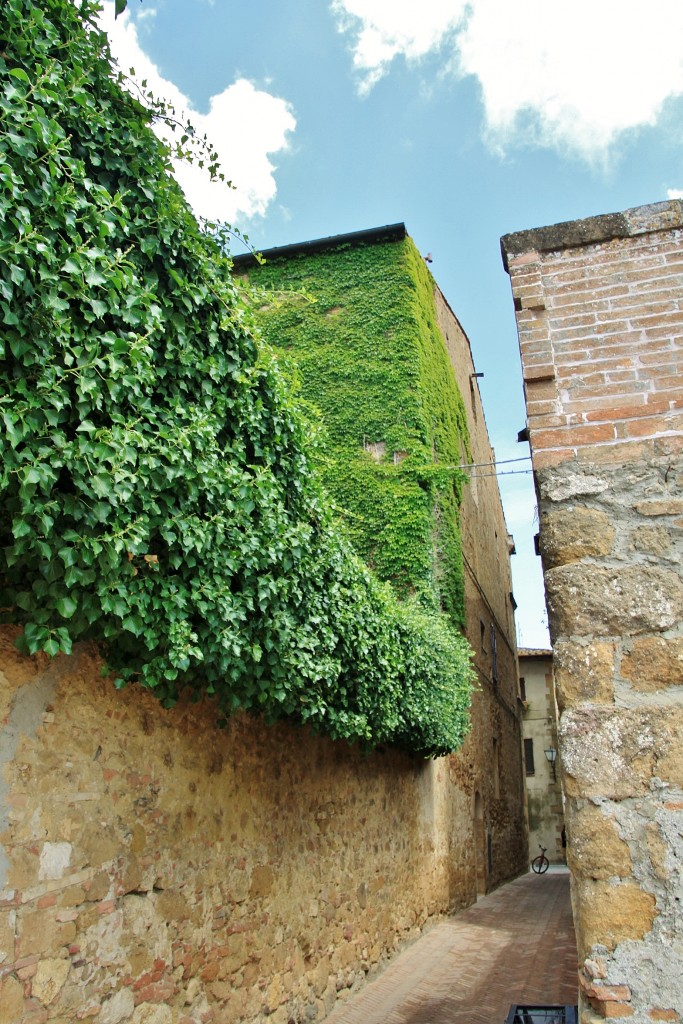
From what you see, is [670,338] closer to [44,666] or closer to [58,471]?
[58,471]

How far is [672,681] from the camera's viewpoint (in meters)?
2.78

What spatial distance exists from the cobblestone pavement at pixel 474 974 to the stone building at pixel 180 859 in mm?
320

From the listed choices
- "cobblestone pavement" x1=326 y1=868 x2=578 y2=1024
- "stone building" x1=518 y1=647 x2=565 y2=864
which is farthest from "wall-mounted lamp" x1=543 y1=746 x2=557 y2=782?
"cobblestone pavement" x1=326 y1=868 x2=578 y2=1024

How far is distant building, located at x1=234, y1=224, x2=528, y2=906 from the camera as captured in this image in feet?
38.2

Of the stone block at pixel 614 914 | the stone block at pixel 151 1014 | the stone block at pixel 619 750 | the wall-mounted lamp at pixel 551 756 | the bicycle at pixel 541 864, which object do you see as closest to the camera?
the stone block at pixel 614 914

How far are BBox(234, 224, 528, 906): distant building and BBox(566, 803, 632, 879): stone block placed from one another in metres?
7.92

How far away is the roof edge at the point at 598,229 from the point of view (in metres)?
3.35

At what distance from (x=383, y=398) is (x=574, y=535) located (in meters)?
9.70

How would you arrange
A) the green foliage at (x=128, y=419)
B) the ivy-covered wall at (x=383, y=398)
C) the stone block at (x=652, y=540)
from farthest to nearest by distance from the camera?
the ivy-covered wall at (x=383, y=398)
the green foliage at (x=128, y=419)
the stone block at (x=652, y=540)

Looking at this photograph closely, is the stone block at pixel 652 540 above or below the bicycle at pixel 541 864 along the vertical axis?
above

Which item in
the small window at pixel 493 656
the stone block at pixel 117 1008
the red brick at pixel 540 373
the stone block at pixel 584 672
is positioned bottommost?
the stone block at pixel 117 1008

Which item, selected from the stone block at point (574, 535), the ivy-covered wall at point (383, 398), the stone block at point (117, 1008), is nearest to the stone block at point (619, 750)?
the stone block at point (574, 535)

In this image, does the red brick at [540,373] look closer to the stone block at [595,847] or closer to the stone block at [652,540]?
the stone block at [652,540]

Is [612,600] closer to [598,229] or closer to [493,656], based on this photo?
[598,229]
